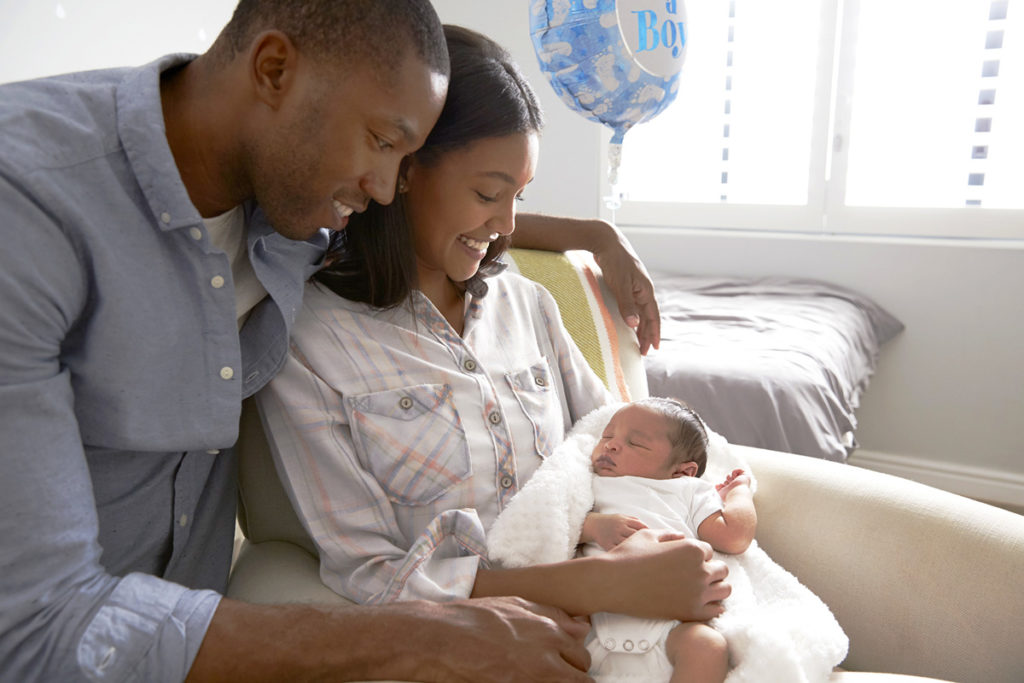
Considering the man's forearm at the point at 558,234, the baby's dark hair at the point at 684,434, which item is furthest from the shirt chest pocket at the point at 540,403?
the man's forearm at the point at 558,234

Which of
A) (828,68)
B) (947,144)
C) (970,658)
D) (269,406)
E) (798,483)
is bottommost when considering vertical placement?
(970,658)

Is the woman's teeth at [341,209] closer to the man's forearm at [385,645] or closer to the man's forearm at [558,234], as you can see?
the man's forearm at [385,645]

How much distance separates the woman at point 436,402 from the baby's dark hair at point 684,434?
0.59 ft

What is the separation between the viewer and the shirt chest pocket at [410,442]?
113 cm

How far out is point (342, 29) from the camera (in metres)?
0.92

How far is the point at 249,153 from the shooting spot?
981 mm

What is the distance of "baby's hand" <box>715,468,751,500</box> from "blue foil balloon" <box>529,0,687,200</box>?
4.33 ft

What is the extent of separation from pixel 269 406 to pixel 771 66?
120 inches

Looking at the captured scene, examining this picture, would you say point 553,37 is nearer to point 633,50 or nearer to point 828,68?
point 633,50

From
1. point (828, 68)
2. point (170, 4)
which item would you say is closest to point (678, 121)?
point (828, 68)


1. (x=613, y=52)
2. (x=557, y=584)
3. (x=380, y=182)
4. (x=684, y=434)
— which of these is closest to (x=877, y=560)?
(x=684, y=434)

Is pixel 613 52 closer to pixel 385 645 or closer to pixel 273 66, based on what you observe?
pixel 273 66

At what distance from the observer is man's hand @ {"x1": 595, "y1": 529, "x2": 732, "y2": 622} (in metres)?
1.04

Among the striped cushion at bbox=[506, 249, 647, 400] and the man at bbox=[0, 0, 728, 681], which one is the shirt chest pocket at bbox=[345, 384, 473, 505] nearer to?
the man at bbox=[0, 0, 728, 681]
